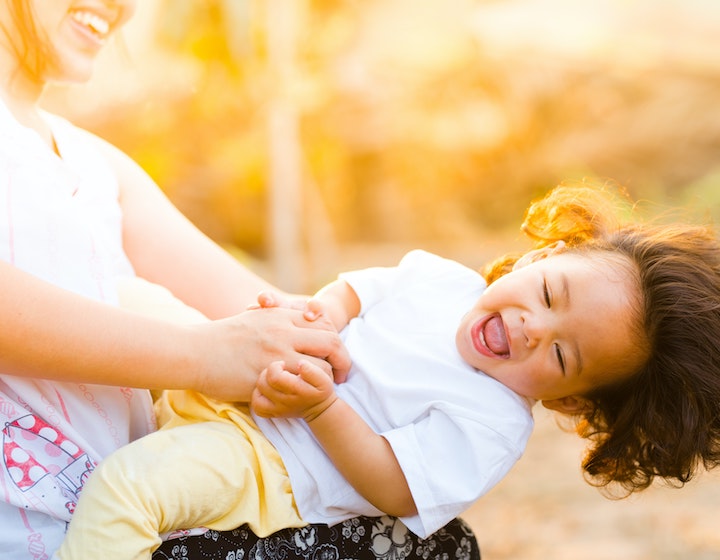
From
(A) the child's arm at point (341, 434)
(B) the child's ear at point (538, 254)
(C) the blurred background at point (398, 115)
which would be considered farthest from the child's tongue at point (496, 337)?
(C) the blurred background at point (398, 115)

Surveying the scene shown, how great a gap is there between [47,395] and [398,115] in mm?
9864

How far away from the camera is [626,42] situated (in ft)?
34.3

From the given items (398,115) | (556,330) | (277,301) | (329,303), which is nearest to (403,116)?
(398,115)

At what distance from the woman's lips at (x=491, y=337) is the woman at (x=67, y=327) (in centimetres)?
26

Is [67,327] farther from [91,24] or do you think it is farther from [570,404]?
[570,404]

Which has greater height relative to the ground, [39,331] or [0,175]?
[0,175]

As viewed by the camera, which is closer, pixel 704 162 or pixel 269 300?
pixel 269 300

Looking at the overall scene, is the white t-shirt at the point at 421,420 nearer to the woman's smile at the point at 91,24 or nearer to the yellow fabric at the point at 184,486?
the yellow fabric at the point at 184,486

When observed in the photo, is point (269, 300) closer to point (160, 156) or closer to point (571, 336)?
point (571, 336)

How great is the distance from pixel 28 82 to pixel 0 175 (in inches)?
11.5

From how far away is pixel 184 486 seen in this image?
1.35 m

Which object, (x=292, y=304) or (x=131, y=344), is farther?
(x=292, y=304)

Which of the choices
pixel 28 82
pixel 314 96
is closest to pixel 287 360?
pixel 28 82

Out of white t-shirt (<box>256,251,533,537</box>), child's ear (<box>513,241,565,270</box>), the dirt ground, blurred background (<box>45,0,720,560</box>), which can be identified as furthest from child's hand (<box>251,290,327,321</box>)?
blurred background (<box>45,0,720,560</box>)
